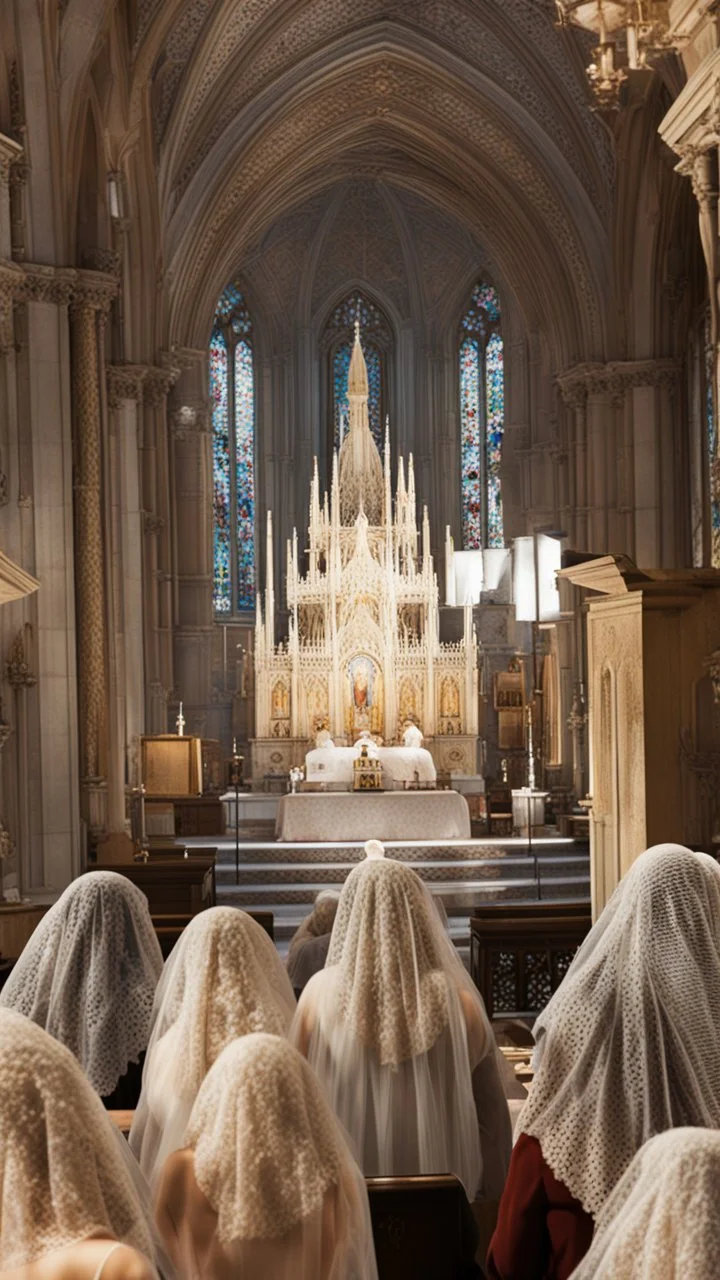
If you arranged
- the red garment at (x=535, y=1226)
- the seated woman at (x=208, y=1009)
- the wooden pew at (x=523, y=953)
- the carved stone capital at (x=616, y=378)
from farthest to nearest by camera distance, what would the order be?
the carved stone capital at (x=616, y=378), the wooden pew at (x=523, y=953), the seated woman at (x=208, y=1009), the red garment at (x=535, y=1226)

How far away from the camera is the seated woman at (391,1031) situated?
4.52 m

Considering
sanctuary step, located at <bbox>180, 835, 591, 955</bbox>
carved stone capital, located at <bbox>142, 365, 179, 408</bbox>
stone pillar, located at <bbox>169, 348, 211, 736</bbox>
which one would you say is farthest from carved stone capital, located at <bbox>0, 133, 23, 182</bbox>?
stone pillar, located at <bbox>169, 348, 211, 736</bbox>

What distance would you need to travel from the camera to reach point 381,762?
68.3ft

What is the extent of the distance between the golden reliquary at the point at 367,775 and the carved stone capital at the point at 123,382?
200 inches

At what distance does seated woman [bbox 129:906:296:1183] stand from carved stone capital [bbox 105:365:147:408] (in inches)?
659

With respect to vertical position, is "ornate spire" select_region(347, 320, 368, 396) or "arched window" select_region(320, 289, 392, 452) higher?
"arched window" select_region(320, 289, 392, 452)

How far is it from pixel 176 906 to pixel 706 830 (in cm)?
447

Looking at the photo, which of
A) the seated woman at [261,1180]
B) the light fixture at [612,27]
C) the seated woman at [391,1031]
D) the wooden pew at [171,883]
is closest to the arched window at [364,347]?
the wooden pew at [171,883]

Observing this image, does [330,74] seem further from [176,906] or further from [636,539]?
[176,906]

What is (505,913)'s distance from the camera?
10.4m

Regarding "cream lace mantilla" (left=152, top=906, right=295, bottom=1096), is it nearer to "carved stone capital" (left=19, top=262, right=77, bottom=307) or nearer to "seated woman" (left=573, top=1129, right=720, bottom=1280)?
"seated woman" (left=573, top=1129, right=720, bottom=1280)

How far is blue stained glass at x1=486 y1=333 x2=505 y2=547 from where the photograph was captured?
98.5ft

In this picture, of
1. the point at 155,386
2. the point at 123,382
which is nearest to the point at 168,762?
the point at 123,382

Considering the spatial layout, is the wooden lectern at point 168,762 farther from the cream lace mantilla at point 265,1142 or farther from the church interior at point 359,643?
the cream lace mantilla at point 265,1142
